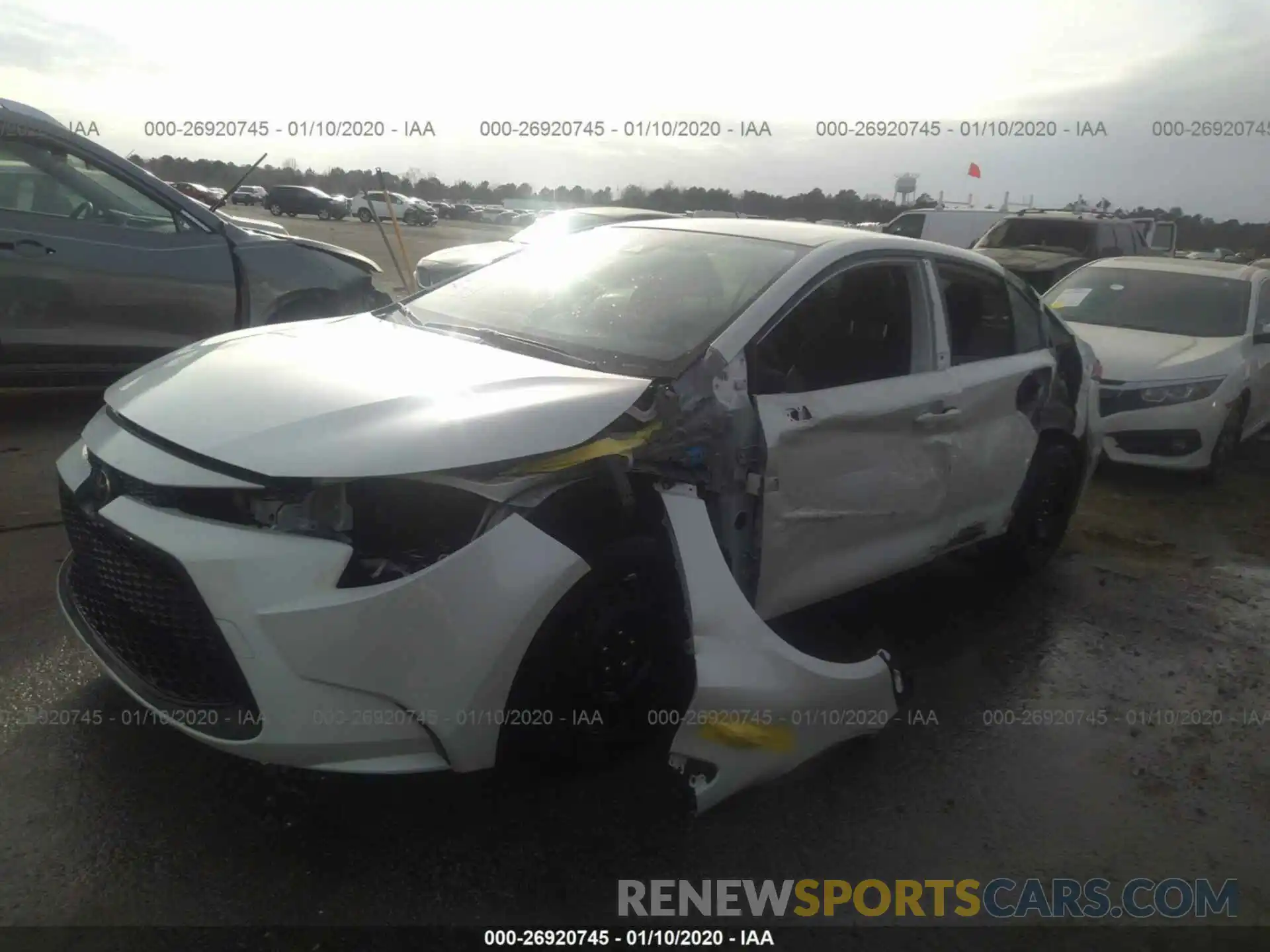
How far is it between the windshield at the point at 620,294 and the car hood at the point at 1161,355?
4.18 metres

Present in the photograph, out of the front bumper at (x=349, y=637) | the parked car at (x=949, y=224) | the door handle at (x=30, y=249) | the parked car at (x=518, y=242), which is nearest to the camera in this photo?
the front bumper at (x=349, y=637)

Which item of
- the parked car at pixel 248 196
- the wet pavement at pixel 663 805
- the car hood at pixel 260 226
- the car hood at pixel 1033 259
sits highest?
the parked car at pixel 248 196

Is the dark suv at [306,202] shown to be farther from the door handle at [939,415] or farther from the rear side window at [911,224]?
the door handle at [939,415]

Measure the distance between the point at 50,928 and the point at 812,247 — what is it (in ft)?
10.3

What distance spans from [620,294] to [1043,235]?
38.9 feet

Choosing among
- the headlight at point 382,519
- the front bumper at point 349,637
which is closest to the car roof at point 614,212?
the headlight at point 382,519

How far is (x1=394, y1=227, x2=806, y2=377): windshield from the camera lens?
3354 mm

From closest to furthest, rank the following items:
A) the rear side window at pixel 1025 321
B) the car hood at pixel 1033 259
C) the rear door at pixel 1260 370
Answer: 1. the rear side window at pixel 1025 321
2. the rear door at pixel 1260 370
3. the car hood at pixel 1033 259

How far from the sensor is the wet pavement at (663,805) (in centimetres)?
250

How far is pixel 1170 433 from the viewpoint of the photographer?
7.05 metres

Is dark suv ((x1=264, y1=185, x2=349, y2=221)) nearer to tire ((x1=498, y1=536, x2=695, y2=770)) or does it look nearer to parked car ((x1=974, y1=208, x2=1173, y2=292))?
parked car ((x1=974, y1=208, x2=1173, y2=292))

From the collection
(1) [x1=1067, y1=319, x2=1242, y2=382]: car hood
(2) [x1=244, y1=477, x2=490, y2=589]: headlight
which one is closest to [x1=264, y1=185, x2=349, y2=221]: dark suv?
(1) [x1=1067, y1=319, x2=1242, y2=382]: car hood

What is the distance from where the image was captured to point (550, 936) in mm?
2441

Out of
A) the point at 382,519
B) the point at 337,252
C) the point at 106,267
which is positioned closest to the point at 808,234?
the point at 382,519
